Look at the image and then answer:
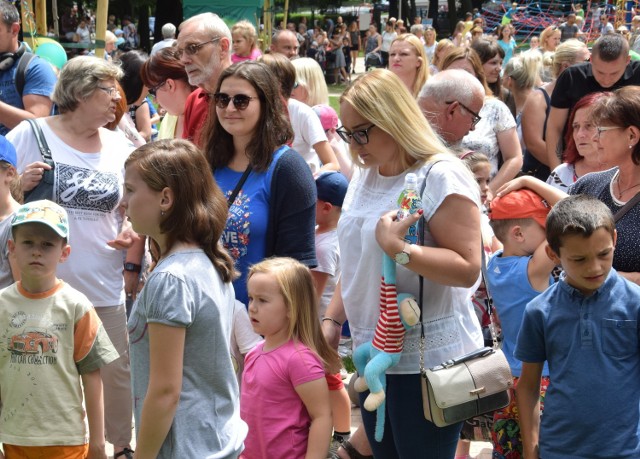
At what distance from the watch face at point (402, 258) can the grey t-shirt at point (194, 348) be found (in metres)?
0.55

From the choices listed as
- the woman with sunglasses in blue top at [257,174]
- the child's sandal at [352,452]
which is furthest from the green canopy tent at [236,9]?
the child's sandal at [352,452]

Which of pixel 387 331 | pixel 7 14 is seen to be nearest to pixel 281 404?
pixel 387 331

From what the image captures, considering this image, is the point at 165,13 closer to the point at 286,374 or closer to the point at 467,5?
the point at 467,5

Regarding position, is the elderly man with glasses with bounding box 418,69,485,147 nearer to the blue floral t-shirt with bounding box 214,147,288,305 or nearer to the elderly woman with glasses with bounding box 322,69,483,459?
the blue floral t-shirt with bounding box 214,147,288,305

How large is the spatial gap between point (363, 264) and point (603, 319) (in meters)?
0.83

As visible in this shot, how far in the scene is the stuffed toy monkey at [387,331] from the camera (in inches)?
117

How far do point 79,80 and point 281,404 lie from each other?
6.23 ft

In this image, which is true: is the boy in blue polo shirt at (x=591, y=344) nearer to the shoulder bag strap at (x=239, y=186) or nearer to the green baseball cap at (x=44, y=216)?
the shoulder bag strap at (x=239, y=186)

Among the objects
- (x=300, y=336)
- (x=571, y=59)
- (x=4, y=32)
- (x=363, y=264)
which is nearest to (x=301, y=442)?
(x=300, y=336)

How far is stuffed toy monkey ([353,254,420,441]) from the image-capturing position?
297cm

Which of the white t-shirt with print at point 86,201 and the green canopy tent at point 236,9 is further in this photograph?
the green canopy tent at point 236,9

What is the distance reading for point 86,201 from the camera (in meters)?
4.41

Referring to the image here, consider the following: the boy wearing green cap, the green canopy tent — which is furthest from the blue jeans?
the green canopy tent

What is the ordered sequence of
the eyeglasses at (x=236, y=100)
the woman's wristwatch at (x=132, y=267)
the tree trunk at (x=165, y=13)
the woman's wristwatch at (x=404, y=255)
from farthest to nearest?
the tree trunk at (x=165, y=13) → the woman's wristwatch at (x=132, y=267) → the eyeglasses at (x=236, y=100) → the woman's wristwatch at (x=404, y=255)
